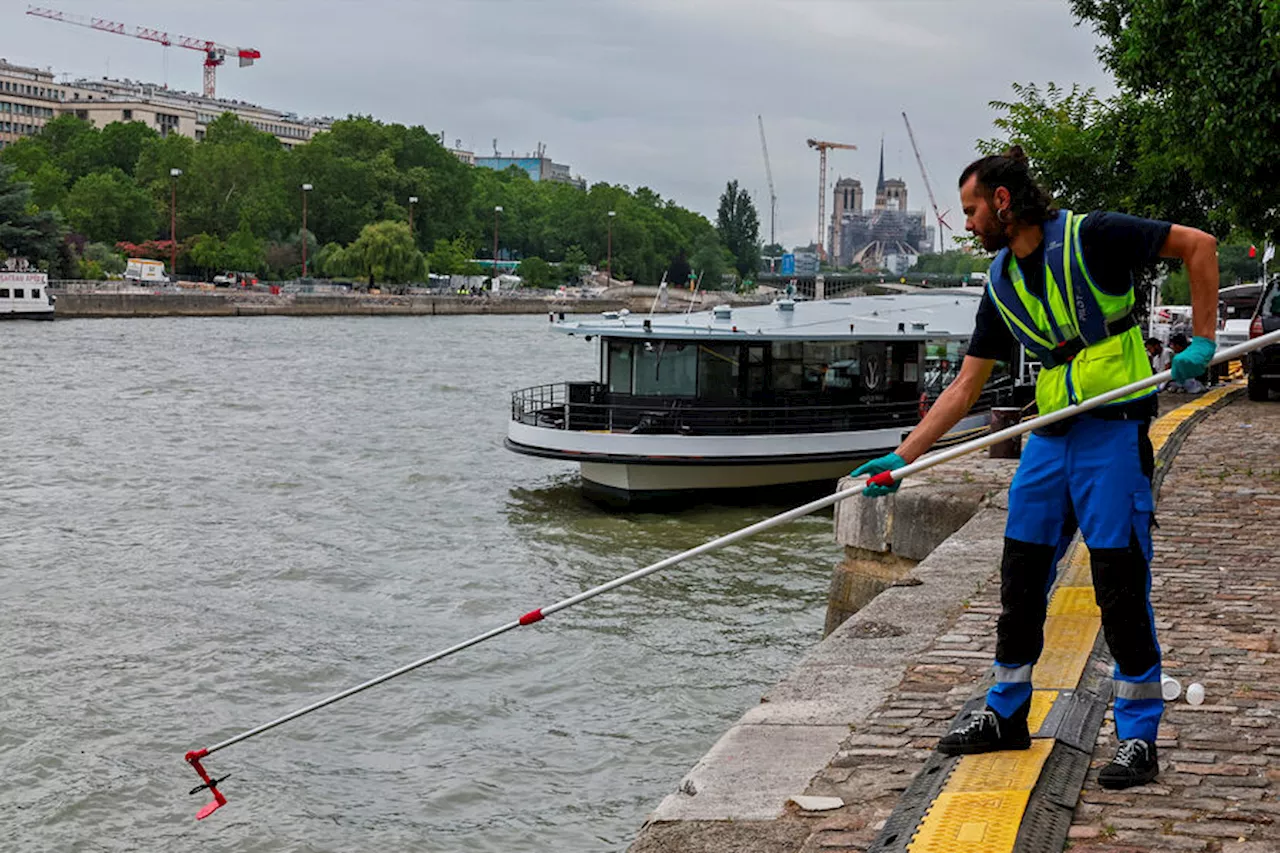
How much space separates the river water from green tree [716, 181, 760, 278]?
15810 centimetres

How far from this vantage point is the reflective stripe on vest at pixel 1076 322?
4.96m

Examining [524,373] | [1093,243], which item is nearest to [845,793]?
[1093,243]

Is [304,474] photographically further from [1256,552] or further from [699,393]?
[1256,552]

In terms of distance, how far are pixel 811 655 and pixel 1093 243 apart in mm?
3001

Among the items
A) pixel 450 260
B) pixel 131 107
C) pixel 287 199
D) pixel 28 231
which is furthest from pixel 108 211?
pixel 131 107

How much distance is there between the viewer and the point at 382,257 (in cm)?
11881

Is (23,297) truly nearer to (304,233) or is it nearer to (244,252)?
(244,252)

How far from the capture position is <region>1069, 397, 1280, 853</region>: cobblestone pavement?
15.4 ft

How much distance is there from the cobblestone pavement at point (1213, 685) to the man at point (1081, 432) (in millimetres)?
225

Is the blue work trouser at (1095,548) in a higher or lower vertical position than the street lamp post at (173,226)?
lower

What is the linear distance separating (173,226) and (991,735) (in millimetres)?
118048

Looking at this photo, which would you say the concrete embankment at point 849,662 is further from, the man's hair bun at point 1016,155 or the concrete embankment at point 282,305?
the concrete embankment at point 282,305

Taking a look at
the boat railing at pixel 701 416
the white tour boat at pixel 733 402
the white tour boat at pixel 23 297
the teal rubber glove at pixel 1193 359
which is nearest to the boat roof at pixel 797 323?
the white tour boat at pixel 733 402

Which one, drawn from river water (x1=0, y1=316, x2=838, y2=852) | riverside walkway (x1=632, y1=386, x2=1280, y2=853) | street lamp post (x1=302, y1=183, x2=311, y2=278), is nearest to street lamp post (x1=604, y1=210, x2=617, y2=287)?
A: street lamp post (x1=302, y1=183, x2=311, y2=278)
